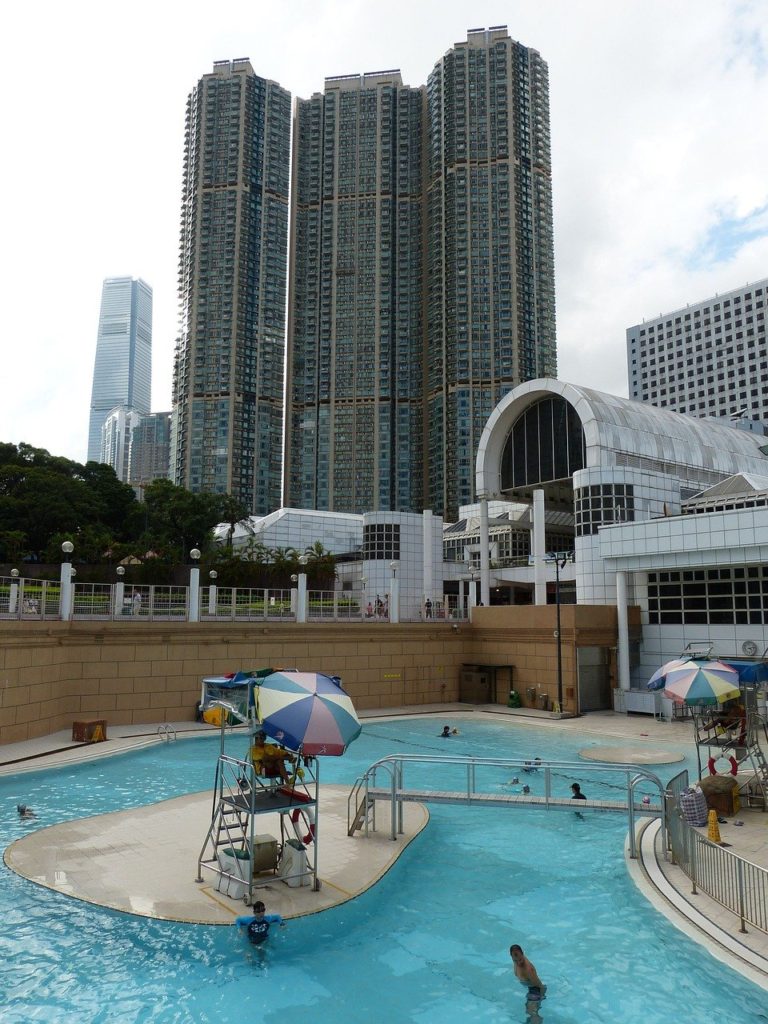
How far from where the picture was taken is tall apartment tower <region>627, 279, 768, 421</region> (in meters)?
153

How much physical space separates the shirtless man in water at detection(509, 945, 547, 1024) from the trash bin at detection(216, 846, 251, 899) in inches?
185

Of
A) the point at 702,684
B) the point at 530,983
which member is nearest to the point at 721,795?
the point at 702,684

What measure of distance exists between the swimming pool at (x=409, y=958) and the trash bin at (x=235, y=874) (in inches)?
46.0

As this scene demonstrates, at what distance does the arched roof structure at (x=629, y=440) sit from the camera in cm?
4588

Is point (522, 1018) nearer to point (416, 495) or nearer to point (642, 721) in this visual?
point (642, 721)

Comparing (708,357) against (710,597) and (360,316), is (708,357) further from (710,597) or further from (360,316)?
(710,597)

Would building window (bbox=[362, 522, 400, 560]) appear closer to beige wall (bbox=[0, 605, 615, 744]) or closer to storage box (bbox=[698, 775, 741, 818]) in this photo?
beige wall (bbox=[0, 605, 615, 744])

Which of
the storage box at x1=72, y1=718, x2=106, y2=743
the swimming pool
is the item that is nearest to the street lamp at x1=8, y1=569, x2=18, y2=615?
the storage box at x1=72, y1=718, x2=106, y2=743

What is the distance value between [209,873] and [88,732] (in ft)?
49.3

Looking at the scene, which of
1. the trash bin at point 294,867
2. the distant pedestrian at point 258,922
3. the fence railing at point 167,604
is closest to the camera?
the distant pedestrian at point 258,922

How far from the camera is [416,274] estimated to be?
130375 mm

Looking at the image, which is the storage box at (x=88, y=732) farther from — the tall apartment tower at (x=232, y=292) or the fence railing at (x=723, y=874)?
the tall apartment tower at (x=232, y=292)

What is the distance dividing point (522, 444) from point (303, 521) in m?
41.3

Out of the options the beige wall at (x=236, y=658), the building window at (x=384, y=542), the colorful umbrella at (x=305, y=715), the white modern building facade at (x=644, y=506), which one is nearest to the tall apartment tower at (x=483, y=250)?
the building window at (x=384, y=542)
